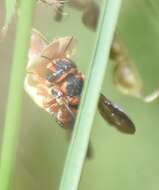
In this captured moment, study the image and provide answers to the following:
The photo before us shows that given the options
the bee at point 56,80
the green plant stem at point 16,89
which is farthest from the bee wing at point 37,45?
the green plant stem at point 16,89

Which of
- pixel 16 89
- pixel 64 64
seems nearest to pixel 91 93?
pixel 16 89

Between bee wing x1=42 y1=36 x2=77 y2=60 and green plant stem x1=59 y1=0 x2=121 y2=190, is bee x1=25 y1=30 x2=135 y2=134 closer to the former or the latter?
bee wing x1=42 y1=36 x2=77 y2=60

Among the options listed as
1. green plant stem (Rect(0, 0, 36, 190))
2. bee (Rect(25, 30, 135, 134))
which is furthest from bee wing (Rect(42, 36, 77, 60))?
green plant stem (Rect(0, 0, 36, 190))

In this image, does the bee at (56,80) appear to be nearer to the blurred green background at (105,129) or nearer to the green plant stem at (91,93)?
the blurred green background at (105,129)

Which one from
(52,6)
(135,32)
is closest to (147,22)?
(135,32)

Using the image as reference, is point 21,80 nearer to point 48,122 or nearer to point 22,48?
point 22,48

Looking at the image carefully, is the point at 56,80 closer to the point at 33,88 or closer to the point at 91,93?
the point at 33,88
